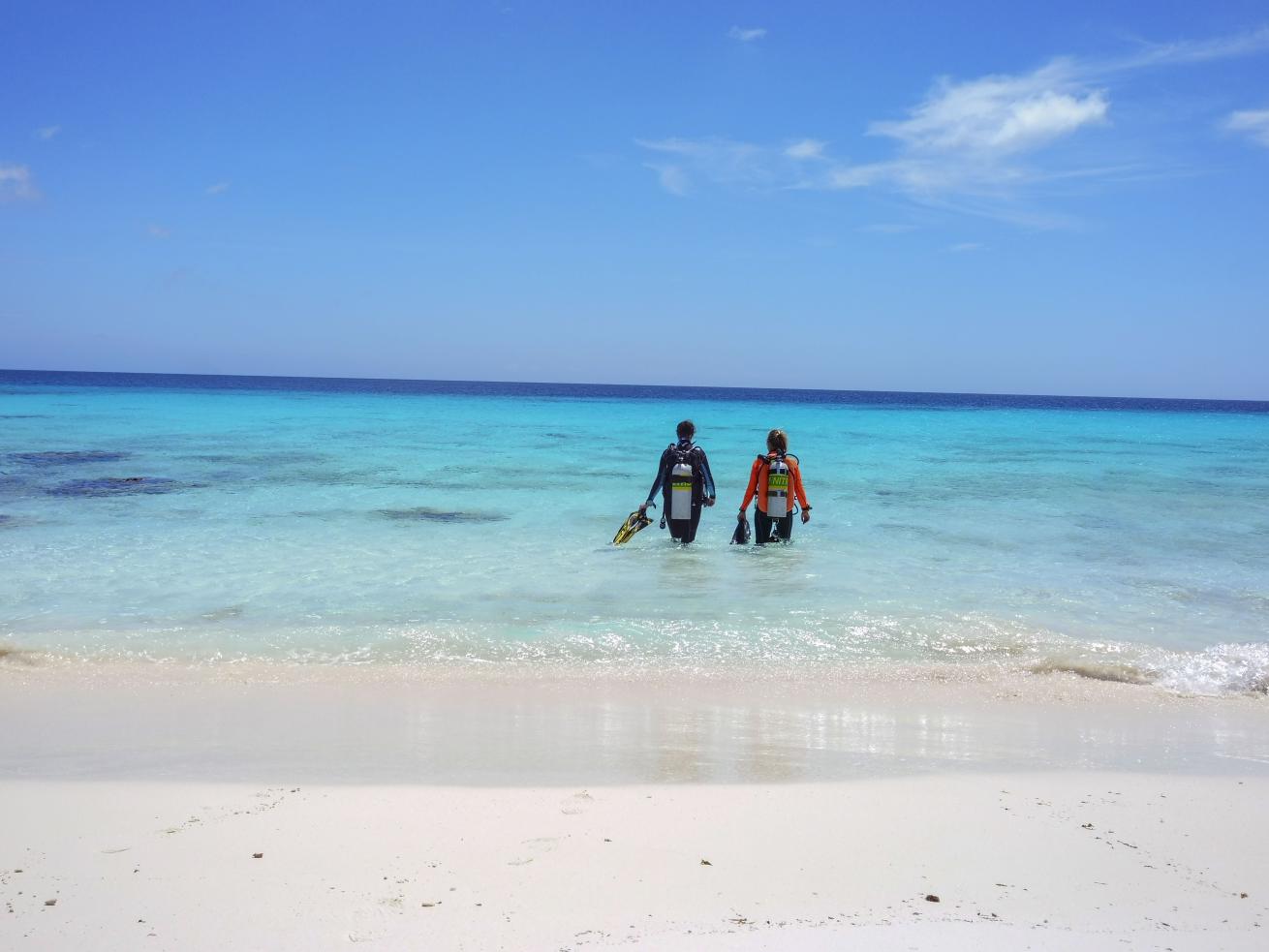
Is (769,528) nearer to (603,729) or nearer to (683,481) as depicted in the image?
(683,481)

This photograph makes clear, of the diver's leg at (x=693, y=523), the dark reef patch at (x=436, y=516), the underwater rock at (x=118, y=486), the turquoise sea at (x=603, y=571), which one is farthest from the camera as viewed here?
the underwater rock at (x=118, y=486)

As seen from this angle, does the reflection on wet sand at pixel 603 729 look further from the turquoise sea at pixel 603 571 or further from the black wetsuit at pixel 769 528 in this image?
the black wetsuit at pixel 769 528

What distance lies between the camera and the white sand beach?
294 cm

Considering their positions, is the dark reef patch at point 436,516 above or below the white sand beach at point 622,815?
above

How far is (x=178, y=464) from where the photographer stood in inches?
728

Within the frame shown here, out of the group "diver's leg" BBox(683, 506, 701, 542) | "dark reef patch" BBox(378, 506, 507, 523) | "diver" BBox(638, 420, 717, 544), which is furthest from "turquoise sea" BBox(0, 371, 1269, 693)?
"diver" BBox(638, 420, 717, 544)

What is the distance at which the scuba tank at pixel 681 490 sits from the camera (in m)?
9.98

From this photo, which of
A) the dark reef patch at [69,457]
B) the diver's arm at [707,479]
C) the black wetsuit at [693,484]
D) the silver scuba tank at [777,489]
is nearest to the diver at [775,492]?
the silver scuba tank at [777,489]

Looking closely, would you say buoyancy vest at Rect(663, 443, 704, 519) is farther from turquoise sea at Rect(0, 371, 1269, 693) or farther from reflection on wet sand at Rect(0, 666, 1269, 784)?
reflection on wet sand at Rect(0, 666, 1269, 784)

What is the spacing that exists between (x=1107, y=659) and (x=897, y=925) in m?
4.11

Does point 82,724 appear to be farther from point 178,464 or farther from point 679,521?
point 178,464

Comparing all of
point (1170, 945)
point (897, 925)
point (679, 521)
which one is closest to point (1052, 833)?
point (1170, 945)

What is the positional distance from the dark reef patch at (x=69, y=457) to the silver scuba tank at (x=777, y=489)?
15.4 metres

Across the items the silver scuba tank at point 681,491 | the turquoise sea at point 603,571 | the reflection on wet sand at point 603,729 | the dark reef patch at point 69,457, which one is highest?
the silver scuba tank at point 681,491
